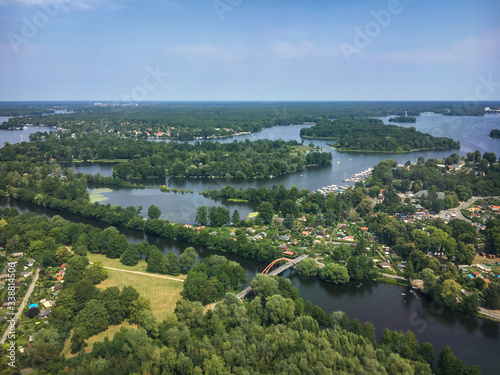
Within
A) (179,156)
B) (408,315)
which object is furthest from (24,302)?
(179,156)

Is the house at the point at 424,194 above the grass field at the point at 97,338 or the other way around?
above

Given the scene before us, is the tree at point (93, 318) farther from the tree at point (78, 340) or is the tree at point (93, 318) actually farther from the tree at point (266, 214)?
the tree at point (266, 214)

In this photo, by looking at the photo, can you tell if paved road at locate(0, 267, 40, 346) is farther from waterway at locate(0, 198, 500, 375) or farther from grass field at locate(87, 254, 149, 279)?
waterway at locate(0, 198, 500, 375)

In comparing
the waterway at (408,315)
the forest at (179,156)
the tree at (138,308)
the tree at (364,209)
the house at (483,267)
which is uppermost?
the forest at (179,156)

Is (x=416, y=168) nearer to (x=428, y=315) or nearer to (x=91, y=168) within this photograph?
(x=428, y=315)

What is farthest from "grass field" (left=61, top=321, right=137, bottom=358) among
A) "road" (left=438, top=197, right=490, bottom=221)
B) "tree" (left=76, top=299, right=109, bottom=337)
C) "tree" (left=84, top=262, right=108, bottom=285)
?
"road" (left=438, top=197, right=490, bottom=221)

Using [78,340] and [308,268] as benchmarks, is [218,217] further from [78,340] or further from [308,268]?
[78,340]

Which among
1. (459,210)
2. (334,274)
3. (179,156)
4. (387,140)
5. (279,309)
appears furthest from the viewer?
(387,140)

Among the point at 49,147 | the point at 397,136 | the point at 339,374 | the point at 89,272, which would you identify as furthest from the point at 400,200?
the point at 49,147

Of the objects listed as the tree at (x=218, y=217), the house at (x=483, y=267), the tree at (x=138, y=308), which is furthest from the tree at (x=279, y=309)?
the house at (x=483, y=267)
